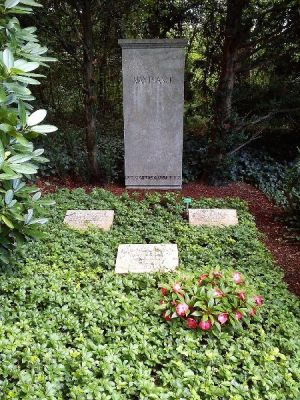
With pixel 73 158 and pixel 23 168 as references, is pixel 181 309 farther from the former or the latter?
pixel 73 158

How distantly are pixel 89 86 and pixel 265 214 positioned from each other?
3.18 meters

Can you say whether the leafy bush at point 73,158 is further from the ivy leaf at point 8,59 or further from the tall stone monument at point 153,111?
the ivy leaf at point 8,59

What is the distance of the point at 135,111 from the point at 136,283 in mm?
3278

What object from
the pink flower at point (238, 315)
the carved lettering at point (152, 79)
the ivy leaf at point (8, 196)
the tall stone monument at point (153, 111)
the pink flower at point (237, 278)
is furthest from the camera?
the carved lettering at point (152, 79)

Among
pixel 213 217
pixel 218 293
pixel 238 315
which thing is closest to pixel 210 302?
pixel 218 293

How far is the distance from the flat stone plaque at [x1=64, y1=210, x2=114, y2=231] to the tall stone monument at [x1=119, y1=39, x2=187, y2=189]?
57.2 inches

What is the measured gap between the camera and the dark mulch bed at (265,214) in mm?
4207

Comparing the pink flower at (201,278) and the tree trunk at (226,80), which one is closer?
the pink flower at (201,278)

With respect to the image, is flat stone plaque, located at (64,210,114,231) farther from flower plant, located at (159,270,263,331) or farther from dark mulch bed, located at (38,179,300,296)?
flower plant, located at (159,270,263,331)

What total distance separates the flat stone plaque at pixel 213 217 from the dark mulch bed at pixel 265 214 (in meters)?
0.39

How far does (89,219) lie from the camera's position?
4.90 metres

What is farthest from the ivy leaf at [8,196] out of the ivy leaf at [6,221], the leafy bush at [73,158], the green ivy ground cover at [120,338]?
the leafy bush at [73,158]

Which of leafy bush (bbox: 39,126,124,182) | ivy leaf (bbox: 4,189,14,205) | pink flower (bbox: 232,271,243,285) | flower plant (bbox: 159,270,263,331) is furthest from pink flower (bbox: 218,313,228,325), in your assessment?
leafy bush (bbox: 39,126,124,182)

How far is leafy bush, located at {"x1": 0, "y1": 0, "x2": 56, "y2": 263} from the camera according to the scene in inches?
98.0
